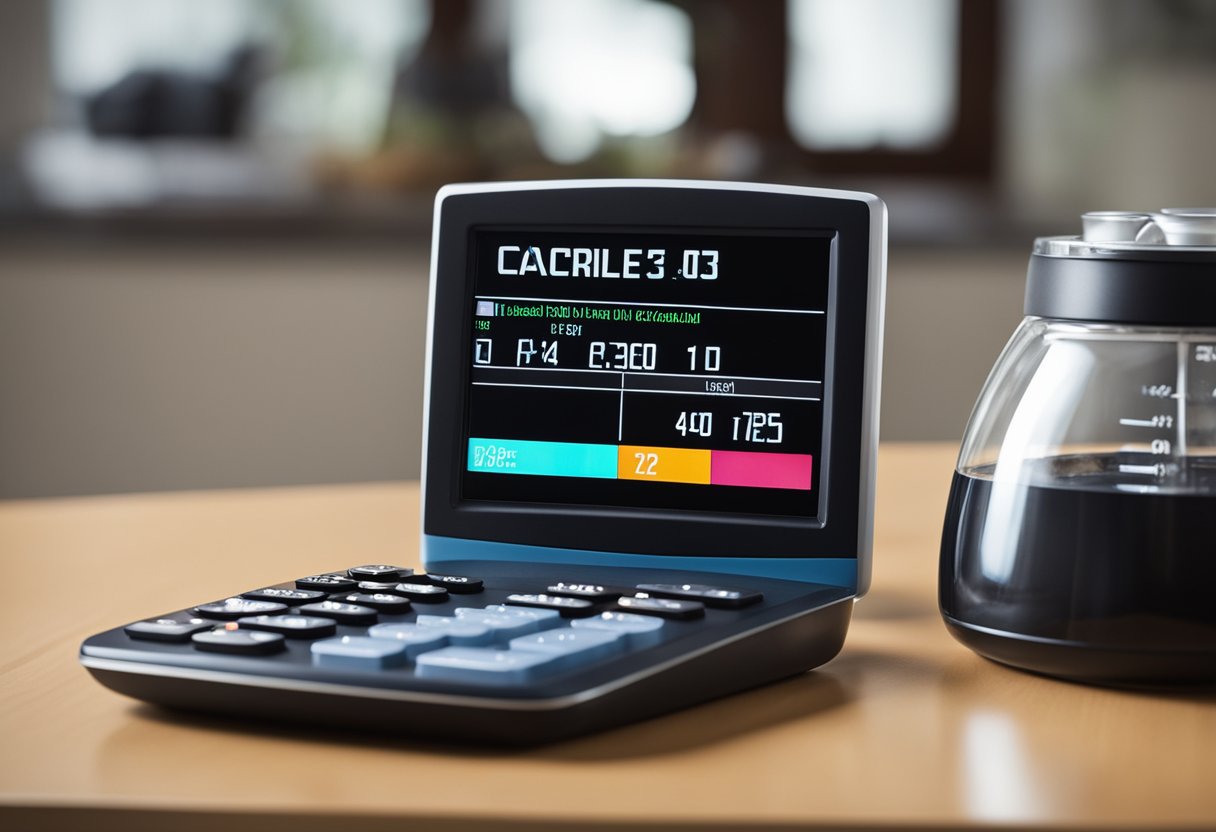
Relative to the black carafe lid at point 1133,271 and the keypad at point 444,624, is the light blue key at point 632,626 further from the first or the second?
the black carafe lid at point 1133,271

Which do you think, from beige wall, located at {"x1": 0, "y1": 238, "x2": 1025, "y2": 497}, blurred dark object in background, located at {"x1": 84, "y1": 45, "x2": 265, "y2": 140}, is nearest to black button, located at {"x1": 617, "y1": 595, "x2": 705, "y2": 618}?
beige wall, located at {"x1": 0, "y1": 238, "x2": 1025, "y2": 497}

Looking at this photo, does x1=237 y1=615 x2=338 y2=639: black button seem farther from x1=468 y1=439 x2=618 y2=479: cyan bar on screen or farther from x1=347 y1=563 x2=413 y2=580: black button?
x1=468 y1=439 x2=618 y2=479: cyan bar on screen

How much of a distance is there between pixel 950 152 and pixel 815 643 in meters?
2.85

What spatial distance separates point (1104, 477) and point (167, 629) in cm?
39

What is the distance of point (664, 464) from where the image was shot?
748 millimetres

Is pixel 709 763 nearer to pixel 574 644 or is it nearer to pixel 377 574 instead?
pixel 574 644

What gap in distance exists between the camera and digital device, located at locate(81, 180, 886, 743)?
0.58 meters

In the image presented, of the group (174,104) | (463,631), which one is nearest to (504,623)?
(463,631)

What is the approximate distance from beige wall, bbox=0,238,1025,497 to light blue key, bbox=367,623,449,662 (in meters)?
2.14

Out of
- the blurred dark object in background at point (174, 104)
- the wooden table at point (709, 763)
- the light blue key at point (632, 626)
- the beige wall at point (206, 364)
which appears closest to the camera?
the wooden table at point (709, 763)

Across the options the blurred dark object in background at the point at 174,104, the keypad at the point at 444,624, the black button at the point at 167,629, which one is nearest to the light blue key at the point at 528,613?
the keypad at the point at 444,624

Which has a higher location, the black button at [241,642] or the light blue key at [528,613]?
the light blue key at [528,613]

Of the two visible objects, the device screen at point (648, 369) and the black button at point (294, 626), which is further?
the device screen at point (648, 369)

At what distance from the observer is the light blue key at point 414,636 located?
54 centimetres
